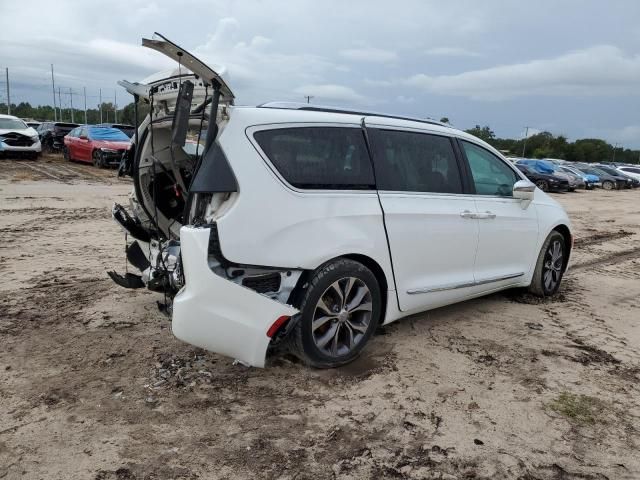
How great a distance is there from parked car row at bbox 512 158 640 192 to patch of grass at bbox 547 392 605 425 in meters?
21.2

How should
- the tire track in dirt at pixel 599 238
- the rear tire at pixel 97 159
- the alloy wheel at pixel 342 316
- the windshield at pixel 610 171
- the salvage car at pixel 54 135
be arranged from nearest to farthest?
1. the alloy wheel at pixel 342 316
2. the tire track in dirt at pixel 599 238
3. the rear tire at pixel 97 159
4. the salvage car at pixel 54 135
5. the windshield at pixel 610 171

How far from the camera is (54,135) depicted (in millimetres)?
26531

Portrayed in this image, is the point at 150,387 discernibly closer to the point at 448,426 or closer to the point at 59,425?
the point at 59,425

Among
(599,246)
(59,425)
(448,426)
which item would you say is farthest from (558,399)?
(599,246)

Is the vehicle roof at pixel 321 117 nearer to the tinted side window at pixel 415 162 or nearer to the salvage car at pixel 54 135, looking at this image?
the tinted side window at pixel 415 162

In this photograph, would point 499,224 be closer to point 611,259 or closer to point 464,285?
point 464,285

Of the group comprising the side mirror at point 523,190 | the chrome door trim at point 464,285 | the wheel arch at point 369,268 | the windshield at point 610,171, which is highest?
the side mirror at point 523,190

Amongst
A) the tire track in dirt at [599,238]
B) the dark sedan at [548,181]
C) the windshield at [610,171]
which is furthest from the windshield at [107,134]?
the windshield at [610,171]

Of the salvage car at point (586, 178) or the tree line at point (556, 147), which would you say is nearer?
the salvage car at point (586, 178)

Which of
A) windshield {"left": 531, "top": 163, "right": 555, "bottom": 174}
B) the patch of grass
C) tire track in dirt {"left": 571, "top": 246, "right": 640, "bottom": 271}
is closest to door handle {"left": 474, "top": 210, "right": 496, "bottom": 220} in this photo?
the patch of grass

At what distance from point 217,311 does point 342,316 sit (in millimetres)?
958

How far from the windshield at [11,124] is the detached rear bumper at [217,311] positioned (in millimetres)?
21478

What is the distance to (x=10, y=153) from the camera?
21.3 m

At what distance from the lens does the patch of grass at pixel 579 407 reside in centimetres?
344
